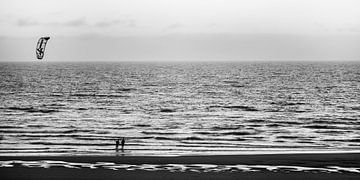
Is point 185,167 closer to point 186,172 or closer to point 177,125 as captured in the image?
point 186,172

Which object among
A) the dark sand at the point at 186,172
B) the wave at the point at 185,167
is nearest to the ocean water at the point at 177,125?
the dark sand at the point at 186,172

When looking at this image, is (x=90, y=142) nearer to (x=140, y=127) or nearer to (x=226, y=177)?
(x=140, y=127)

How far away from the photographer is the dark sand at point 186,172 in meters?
17.4

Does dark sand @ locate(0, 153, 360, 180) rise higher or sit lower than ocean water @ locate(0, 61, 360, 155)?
higher

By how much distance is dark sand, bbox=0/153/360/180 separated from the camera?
17391 millimetres

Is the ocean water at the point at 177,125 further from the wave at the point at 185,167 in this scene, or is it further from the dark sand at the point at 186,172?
the wave at the point at 185,167

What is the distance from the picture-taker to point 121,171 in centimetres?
1845

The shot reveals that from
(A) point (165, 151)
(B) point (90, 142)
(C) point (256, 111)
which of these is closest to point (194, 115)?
(C) point (256, 111)

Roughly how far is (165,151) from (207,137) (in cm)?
856

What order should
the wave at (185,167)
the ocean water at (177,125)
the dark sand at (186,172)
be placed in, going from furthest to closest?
the ocean water at (177,125)
the wave at (185,167)
the dark sand at (186,172)

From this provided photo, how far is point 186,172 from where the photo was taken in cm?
1825

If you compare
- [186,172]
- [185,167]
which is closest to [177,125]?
[185,167]

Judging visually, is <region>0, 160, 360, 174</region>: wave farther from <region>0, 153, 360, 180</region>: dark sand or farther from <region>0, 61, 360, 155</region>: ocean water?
<region>0, 61, 360, 155</region>: ocean water

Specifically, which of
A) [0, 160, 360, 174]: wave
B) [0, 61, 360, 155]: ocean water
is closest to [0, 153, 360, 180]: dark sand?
[0, 160, 360, 174]: wave
